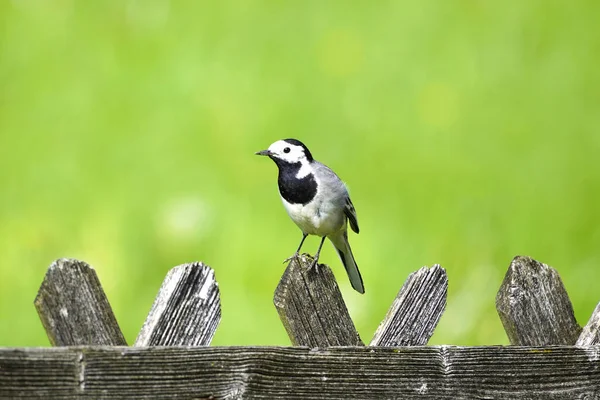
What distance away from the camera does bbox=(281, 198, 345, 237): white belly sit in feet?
14.3

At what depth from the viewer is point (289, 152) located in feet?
14.3

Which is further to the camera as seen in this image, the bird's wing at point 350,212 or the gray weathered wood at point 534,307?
the bird's wing at point 350,212

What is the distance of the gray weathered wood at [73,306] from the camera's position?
194cm

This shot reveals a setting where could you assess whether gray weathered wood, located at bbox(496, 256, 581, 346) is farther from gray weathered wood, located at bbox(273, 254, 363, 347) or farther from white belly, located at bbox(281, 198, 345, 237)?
white belly, located at bbox(281, 198, 345, 237)

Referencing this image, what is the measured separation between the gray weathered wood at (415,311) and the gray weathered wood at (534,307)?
0.22 meters

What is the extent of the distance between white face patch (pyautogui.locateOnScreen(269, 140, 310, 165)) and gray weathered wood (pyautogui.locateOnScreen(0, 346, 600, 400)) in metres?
2.00

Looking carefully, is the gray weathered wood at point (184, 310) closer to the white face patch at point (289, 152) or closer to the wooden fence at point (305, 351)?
the wooden fence at point (305, 351)

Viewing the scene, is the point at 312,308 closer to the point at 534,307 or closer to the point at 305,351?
the point at 305,351

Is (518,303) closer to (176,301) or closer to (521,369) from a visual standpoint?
(521,369)

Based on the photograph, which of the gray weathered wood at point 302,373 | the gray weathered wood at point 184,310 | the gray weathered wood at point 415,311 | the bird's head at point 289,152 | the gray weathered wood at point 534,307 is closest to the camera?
the gray weathered wood at point 302,373

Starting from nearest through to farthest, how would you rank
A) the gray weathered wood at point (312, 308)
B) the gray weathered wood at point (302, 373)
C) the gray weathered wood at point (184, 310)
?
the gray weathered wood at point (302, 373) → the gray weathered wood at point (184, 310) → the gray weathered wood at point (312, 308)

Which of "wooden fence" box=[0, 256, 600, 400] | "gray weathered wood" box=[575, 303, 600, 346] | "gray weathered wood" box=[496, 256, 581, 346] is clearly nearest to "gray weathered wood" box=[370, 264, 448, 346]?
"wooden fence" box=[0, 256, 600, 400]

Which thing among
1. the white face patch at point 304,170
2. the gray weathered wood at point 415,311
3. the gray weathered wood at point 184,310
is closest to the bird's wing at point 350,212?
the white face patch at point 304,170

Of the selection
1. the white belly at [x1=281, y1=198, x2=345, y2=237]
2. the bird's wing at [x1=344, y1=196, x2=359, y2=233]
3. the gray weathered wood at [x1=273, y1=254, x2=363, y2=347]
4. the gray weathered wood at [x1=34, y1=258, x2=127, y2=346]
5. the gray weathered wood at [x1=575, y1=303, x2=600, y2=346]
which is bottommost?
the gray weathered wood at [x1=34, y1=258, x2=127, y2=346]
